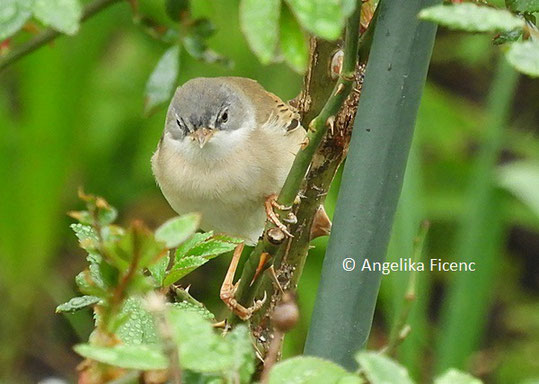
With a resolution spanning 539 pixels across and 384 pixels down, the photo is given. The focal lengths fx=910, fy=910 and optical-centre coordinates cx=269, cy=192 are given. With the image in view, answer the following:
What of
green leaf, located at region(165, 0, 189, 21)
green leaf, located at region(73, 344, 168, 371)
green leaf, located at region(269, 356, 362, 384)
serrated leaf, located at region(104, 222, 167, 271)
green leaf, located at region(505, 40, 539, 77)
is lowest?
green leaf, located at region(165, 0, 189, 21)

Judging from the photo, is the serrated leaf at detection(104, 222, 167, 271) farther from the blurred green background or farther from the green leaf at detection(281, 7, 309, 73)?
the blurred green background

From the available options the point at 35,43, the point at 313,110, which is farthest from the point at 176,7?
the point at 313,110

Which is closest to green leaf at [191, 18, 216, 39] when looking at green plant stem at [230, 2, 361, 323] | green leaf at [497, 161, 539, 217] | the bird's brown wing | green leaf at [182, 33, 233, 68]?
green leaf at [182, 33, 233, 68]

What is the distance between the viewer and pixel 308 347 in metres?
1.10

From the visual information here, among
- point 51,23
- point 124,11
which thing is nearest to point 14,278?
point 124,11

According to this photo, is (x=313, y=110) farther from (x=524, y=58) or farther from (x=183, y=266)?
(x=524, y=58)

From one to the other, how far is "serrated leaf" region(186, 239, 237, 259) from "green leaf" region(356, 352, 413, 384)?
0.39 m

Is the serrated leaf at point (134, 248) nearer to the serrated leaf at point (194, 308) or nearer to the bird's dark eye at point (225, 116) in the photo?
the serrated leaf at point (194, 308)

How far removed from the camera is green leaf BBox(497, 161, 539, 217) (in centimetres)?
258

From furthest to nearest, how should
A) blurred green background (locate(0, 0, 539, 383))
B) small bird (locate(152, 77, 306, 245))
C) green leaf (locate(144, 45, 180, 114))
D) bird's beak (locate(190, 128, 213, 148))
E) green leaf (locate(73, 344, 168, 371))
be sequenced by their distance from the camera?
blurred green background (locate(0, 0, 539, 383)) < bird's beak (locate(190, 128, 213, 148)) < small bird (locate(152, 77, 306, 245)) < green leaf (locate(144, 45, 180, 114)) < green leaf (locate(73, 344, 168, 371))

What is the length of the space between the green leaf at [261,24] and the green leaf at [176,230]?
0.48 feet

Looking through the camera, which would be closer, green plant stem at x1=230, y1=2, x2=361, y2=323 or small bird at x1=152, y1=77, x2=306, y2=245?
green plant stem at x1=230, y1=2, x2=361, y2=323

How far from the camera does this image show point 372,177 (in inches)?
40.4

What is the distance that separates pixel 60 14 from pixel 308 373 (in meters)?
0.40
